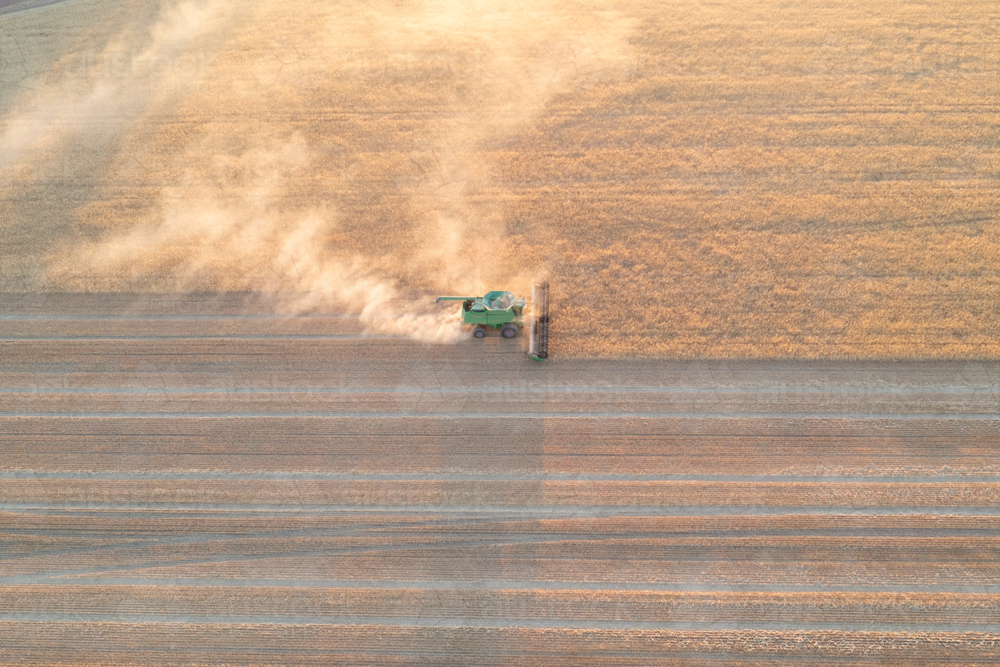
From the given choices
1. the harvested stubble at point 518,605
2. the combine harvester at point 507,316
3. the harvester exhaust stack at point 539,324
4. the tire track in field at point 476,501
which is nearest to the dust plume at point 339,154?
the harvester exhaust stack at point 539,324

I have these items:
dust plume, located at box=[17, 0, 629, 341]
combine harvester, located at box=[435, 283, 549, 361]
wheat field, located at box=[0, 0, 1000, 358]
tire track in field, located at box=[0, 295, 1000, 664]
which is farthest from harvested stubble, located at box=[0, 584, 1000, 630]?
dust plume, located at box=[17, 0, 629, 341]

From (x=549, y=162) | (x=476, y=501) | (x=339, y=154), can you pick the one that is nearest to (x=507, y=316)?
(x=476, y=501)

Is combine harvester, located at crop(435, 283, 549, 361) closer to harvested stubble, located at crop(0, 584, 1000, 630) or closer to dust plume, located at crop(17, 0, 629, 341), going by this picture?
dust plume, located at crop(17, 0, 629, 341)

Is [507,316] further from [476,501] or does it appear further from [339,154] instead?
[339,154]

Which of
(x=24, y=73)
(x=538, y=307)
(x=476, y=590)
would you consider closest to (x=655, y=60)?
(x=538, y=307)

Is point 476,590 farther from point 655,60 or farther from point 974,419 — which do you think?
point 655,60

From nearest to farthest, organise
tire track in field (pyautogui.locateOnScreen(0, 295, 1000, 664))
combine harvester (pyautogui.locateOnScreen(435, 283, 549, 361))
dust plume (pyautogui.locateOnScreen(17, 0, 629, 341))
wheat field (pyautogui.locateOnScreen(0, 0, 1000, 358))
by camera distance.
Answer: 1. tire track in field (pyautogui.locateOnScreen(0, 295, 1000, 664))
2. combine harvester (pyautogui.locateOnScreen(435, 283, 549, 361))
3. wheat field (pyautogui.locateOnScreen(0, 0, 1000, 358))
4. dust plume (pyautogui.locateOnScreen(17, 0, 629, 341))

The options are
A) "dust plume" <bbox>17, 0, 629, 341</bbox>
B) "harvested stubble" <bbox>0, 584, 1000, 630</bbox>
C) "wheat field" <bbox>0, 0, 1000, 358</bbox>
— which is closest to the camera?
"harvested stubble" <bbox>0, 584, 1000, 630</bbox>

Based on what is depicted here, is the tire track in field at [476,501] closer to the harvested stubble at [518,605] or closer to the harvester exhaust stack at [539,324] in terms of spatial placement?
the harvested stubble at [518,605]
